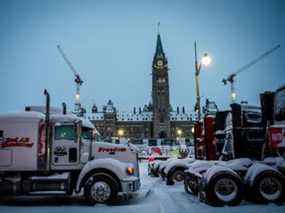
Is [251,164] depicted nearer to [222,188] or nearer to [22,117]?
[222,188]

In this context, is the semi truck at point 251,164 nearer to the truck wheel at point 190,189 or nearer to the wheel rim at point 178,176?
the truck wheel at point 190,189

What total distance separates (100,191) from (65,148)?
1.98 m

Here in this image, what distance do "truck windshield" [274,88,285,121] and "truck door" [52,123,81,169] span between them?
6.56 m

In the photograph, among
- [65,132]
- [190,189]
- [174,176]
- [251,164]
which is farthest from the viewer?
[174,176]

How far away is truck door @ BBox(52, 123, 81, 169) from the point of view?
445 inches

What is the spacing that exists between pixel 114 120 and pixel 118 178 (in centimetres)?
13298

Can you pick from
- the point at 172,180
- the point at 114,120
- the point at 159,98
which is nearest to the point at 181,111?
the point at 159,98

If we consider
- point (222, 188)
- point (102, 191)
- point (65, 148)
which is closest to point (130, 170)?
point (102, 191)

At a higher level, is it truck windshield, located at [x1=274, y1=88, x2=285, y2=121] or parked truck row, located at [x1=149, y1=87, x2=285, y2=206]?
truck windshield, located at [x1=274, y1=88, x2=285, y2=121]

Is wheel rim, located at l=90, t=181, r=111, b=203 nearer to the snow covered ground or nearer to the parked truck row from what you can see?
the snow covered ground

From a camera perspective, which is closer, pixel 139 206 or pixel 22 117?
pixel 139 206

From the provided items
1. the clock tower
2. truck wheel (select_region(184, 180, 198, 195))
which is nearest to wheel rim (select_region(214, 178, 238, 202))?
truck wheel (select_region(184, 180, 198, 195))

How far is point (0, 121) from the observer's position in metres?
11.5

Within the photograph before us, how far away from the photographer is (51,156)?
11281 millimetres
